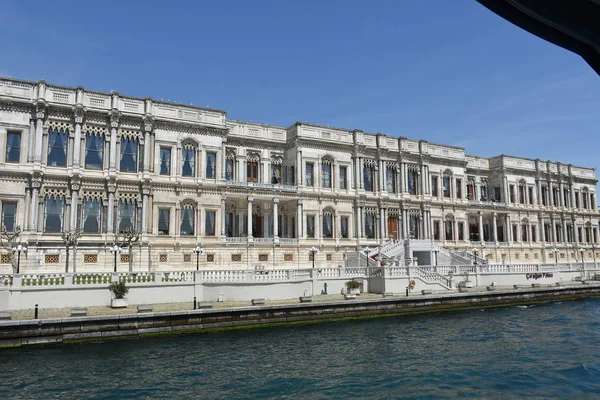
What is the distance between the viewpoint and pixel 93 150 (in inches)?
1412

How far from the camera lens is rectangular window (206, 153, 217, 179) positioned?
40125 mm

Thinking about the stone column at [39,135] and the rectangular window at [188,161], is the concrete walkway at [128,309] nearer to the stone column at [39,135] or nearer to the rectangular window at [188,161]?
the stone column at [39,135]

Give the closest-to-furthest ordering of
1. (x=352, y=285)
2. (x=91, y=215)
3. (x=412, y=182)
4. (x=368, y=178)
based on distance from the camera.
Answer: (x=352, y=285), (x=91, y=215), (x=368, y=178), (x=412, y=182)

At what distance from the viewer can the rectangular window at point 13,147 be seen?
33344 millimetres

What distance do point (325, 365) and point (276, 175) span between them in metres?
30.6

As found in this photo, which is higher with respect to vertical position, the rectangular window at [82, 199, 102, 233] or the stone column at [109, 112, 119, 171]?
the stone column at [109, 112, 119, 171]

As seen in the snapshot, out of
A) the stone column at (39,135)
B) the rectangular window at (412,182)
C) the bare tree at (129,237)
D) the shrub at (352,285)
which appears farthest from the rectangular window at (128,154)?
the rectangular window at (412,182)

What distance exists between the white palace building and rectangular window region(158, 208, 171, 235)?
87 mm

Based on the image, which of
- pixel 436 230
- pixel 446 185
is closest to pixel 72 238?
pixel 436 230

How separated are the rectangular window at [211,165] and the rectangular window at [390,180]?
18689mm

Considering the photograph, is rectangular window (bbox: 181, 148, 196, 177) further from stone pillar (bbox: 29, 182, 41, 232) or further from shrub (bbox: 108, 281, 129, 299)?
shrub (bbox: 108, 281, 129, 299)

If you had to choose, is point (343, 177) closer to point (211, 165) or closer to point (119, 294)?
point (211, 165)

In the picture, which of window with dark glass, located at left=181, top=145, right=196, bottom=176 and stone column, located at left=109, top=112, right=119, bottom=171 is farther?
window with dark glass, located at left=181, top=145, right=196, bottom=176

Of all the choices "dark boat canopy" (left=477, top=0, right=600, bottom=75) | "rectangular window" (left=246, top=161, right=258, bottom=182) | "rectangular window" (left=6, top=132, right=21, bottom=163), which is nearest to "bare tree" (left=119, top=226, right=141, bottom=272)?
"rectangular window" (left=6, top=132, right=21, bottom=163)
